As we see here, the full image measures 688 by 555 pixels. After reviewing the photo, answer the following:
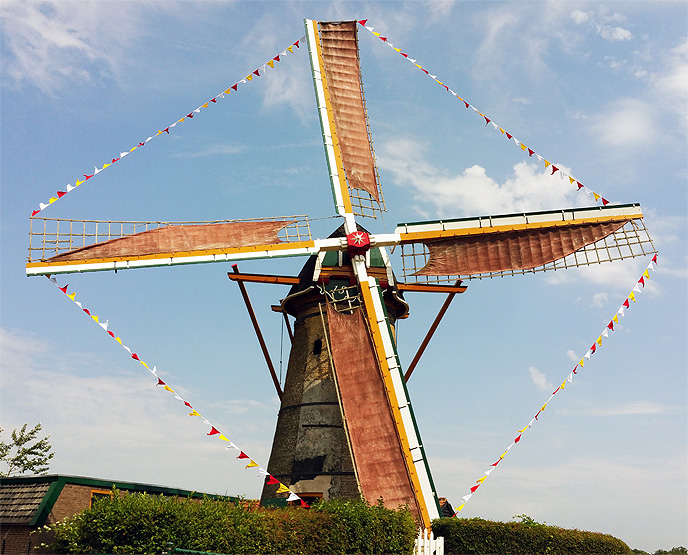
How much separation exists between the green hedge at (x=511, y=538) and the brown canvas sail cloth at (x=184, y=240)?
26.9 feet

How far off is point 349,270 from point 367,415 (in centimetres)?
412

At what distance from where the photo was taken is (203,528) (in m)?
10.3

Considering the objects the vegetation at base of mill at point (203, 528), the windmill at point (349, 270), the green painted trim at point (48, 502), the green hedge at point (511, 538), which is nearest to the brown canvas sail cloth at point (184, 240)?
the windmill at point (349, 270)

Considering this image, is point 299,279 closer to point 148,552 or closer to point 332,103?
point 332,103

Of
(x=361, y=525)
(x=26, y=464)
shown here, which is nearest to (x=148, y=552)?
(x=361, y=525)

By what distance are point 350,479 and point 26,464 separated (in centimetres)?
1391

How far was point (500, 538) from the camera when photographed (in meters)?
14.6

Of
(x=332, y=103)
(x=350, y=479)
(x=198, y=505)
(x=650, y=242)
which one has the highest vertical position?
(x=332, y=103)

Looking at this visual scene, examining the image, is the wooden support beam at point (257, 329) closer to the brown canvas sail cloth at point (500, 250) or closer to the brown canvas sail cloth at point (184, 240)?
the brown canvas sail cloth at point (184, 240)

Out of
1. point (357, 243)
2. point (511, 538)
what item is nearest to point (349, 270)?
point (357, 243)

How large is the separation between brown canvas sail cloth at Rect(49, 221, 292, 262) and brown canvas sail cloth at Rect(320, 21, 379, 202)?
2.99m

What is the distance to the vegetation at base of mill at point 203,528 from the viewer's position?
10.2 m

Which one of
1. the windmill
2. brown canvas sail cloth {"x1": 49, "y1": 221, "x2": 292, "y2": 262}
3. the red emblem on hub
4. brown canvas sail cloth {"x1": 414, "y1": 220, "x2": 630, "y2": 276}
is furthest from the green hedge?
brown canvas sail cloth {"x1": 49, "y1": 221, "x2": 292, "y2": 262}

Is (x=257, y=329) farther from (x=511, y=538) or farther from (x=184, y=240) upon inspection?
(x=511, y=538)
